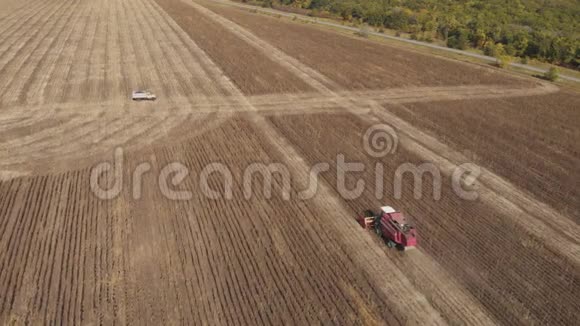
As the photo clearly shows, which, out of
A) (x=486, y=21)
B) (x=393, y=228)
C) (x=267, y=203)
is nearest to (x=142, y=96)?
(x=267, y=203)

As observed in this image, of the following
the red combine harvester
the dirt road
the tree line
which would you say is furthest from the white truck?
the tree line

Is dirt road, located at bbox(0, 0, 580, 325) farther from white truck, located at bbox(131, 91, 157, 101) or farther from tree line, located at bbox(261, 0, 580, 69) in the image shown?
tree line, located at bbox(261, 0, 580, 69)

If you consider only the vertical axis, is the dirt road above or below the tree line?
below

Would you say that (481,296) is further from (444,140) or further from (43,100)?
(43,100)

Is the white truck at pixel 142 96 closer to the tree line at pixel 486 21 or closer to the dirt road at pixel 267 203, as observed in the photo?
the dirt road at pixel 267 203

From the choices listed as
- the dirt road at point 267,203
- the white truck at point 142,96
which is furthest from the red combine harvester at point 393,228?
→ the white truck at point 142,96

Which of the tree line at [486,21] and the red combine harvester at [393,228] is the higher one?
the tree line at [486,21]

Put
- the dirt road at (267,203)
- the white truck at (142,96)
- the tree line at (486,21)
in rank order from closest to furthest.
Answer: the dirt road at (267,203)
the white truck at (142,96)
the tree line at (486,21)

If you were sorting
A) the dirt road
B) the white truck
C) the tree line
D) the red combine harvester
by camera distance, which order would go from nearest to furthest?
the dirt road → the red combine harvester → the white truck → the tree line
